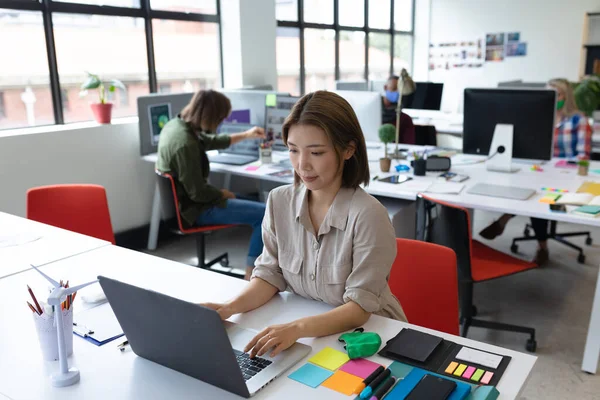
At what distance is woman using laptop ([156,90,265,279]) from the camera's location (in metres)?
3.04

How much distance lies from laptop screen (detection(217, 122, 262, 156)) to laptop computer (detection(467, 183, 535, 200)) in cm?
164

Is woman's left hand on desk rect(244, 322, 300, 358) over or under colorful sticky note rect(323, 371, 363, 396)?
over

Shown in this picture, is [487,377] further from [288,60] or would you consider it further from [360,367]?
[288,60]

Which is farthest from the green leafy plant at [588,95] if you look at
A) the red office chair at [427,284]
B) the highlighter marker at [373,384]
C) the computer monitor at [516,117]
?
the highlighter marker at [373,384]

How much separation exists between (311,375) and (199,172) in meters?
2.09

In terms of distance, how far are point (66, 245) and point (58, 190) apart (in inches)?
24.0

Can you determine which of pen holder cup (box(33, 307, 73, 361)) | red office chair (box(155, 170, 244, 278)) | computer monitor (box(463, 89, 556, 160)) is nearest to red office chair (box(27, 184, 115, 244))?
red office chair (box(155, 170, 244, 278))

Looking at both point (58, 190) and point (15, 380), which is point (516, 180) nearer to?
point (58, 190)

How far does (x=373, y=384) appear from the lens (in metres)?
1.07

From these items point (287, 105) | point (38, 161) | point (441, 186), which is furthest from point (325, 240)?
point (38, 161)

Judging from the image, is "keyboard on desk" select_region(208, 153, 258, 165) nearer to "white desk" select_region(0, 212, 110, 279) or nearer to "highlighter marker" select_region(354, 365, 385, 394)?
"white desk" select_region(0, 212, 110, 279)

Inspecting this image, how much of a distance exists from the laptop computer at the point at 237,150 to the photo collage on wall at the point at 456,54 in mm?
5387

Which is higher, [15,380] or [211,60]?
[211,60]

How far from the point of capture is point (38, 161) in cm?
340
